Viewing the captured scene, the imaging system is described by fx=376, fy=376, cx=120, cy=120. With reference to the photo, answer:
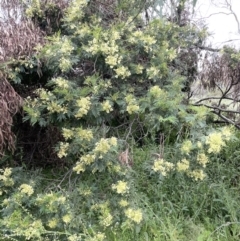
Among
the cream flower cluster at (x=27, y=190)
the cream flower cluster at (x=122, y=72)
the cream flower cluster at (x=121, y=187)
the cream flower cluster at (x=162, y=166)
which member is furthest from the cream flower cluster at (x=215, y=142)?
the cream flower cluster at (x=27, y=190)

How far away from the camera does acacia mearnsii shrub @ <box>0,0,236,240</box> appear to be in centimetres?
262

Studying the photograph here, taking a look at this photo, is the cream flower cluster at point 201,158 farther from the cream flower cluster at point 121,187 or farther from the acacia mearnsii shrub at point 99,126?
the cream flower cluster at point 121,187

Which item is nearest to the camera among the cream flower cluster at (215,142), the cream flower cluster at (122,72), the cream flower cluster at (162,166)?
the cream flower cluster at (215,142)

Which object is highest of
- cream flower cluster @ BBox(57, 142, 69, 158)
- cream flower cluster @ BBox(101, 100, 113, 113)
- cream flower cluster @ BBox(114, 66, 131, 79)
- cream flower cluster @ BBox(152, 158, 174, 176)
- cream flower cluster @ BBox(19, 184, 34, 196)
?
cream flower cluster @ BBox(114, 66, 131, 79)

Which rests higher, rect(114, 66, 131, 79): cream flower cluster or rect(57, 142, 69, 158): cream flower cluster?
rect(114, 66, 131, 79): cream flower cluster

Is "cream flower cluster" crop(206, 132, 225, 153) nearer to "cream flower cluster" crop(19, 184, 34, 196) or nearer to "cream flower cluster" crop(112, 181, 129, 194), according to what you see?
"cream flower cluster" crop(112, 181, 129, 194)

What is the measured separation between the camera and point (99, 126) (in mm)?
2885

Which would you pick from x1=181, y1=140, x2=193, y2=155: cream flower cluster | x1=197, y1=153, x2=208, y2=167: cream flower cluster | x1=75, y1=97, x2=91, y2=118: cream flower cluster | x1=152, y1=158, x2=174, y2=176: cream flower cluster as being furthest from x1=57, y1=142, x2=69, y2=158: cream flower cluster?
x1=197, y1=153, x2=208, y2=167: cream flower cluster

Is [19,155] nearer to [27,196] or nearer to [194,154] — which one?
[27,196]

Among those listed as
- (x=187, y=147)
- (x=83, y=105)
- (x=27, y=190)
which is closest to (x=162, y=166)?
(x=187, y=147)

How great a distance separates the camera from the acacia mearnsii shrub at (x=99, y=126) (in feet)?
8.60

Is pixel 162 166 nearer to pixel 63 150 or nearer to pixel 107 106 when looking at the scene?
pixel 107 106

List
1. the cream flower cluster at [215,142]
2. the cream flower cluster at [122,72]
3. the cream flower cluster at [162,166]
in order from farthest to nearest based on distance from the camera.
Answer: the cream flower cluster at [122,72] < the cream flower cluster at [162,166] < the cream flower cluster at [215,142]

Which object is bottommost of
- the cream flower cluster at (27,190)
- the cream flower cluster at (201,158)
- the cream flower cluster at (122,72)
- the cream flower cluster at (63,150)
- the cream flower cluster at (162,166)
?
the cream flower cluster at (27,190)
